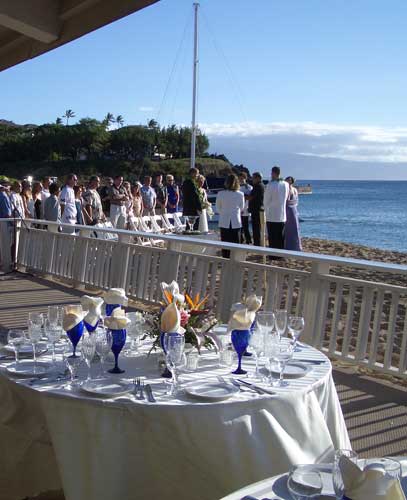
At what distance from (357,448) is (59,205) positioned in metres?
7.77

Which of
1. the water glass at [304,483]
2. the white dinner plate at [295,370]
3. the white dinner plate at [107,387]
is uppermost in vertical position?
the water glass at [304,483]

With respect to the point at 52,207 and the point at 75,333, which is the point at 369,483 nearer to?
the point at 75,333

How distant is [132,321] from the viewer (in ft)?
11.3

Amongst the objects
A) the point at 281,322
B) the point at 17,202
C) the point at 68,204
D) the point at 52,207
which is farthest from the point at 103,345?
the point at 17,202

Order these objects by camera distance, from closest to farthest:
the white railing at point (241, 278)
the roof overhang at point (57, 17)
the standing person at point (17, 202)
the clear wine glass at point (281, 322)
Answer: the clear wine glass at point (281, 322) < the roof overhang at point (57, 17) < the white railing at point (241, 278) < the standing person at point (17, 202)

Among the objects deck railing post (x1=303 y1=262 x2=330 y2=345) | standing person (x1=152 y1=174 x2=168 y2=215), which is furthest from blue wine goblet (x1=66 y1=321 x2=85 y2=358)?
standing person (x1=152 y1=174 x2=168 y2=215)

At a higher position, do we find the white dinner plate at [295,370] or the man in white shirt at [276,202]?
the man in white shirt at [276,202]

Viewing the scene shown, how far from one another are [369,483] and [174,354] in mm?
1271

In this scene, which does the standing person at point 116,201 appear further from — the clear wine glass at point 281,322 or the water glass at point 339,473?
the water glass at point 339,473

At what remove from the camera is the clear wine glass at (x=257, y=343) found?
287cm

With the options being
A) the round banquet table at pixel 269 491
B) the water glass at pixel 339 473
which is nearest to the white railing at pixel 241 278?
the round banquet table at pixel 269 491

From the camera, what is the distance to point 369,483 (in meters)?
1.48

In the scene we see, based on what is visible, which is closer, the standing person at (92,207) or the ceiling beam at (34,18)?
the ceiling beam at (34,18)

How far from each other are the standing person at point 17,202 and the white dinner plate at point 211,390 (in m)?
8.39
